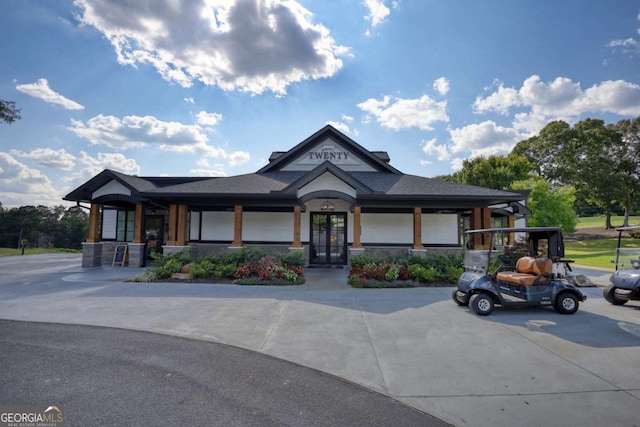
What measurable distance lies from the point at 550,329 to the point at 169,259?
12.1 metres

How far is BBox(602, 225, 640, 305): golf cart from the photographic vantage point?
25.0ft

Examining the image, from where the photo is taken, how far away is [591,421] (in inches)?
120

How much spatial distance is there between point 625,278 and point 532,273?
311cm

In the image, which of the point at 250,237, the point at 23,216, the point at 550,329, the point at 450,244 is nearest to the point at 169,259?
the point at 250,237

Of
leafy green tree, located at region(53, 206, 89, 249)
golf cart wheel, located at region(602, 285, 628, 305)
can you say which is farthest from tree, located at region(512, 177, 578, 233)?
leafy green tree, located at region(53, 206, 89, 249)

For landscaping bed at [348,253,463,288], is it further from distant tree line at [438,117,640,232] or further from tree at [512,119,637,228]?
tree at [512,119,637,228]

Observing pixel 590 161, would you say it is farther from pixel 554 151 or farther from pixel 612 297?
pixel 612 297

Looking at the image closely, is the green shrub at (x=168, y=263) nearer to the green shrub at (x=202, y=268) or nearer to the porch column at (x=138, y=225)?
the green shrub at (x=202, y=268)

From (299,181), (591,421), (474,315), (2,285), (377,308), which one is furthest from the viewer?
(299,181)

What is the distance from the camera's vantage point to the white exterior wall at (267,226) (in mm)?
15313

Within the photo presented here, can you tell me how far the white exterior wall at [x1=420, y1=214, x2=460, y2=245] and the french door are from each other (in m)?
4.15

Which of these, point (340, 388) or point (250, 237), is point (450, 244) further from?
point (340, 388)

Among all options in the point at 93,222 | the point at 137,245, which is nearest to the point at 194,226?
the point at 137,245

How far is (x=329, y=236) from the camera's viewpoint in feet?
50.3
